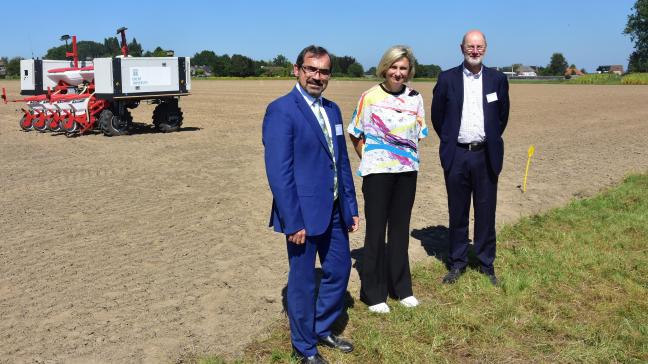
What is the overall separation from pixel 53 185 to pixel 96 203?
1.72m

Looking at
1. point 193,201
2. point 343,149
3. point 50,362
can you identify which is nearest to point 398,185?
point 343,149

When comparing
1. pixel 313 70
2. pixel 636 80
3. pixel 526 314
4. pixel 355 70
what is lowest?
pixel 526 314

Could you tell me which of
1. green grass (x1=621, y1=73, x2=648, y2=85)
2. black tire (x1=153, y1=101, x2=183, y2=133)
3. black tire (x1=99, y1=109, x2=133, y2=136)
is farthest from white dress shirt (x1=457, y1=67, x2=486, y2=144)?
green grass (x1=621, y1=73, x2=648, y2=85)

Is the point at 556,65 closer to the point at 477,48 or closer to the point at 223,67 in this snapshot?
the point at 223,67

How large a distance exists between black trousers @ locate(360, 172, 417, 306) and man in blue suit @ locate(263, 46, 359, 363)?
60 cm

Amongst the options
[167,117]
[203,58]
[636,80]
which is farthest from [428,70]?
[167,117]

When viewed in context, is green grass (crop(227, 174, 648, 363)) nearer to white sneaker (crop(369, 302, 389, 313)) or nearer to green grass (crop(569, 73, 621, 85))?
white sneaker (crop(369, 302, 389, 313))

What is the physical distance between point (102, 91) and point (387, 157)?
502 inches

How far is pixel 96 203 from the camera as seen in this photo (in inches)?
332

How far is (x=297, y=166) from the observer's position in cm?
360

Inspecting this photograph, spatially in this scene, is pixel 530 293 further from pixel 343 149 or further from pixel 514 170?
pixel 514 170

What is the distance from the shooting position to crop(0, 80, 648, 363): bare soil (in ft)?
14.5

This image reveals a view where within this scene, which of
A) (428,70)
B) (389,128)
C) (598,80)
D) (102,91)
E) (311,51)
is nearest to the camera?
(311,51)

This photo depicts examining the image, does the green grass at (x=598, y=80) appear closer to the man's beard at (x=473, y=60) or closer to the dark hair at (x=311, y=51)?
the man's beard at (x=473, y=60)
